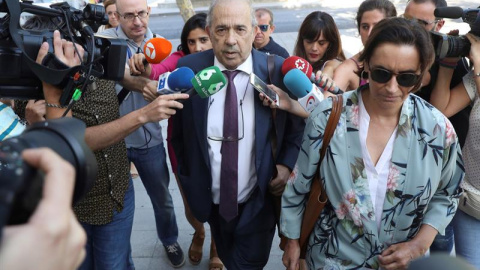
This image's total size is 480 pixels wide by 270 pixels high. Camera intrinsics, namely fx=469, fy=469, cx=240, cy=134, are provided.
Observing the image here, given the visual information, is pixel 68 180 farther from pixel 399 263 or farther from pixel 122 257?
pixel 122 257

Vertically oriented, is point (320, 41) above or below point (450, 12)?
below

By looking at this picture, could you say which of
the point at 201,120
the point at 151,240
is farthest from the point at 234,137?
the point at 151,240

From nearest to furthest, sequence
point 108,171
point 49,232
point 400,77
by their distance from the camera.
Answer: point 49,232 → point 400,77 → point 108,171

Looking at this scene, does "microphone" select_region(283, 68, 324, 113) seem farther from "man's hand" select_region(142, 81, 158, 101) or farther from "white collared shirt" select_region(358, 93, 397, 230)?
"man's hand" select_region(142, 81, 158, 101)

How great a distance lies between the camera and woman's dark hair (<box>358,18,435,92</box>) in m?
1.85

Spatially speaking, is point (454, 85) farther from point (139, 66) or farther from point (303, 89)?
point (139, 66)

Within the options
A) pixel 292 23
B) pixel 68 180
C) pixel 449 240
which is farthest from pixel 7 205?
pixel 292 23

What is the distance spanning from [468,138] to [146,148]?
202 centimetres

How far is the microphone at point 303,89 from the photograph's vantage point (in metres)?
2.19

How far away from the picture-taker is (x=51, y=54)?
176cm

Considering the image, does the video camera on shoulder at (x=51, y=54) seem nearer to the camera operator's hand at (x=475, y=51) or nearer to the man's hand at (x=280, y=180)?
the man's hand at (x=280, y=180)

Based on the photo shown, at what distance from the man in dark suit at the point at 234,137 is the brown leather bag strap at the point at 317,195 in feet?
0.99

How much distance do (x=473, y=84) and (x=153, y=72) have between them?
1682mm

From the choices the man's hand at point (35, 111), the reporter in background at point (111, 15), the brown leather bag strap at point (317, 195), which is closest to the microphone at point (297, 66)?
the brown leather bag strap at point (317, 195)
